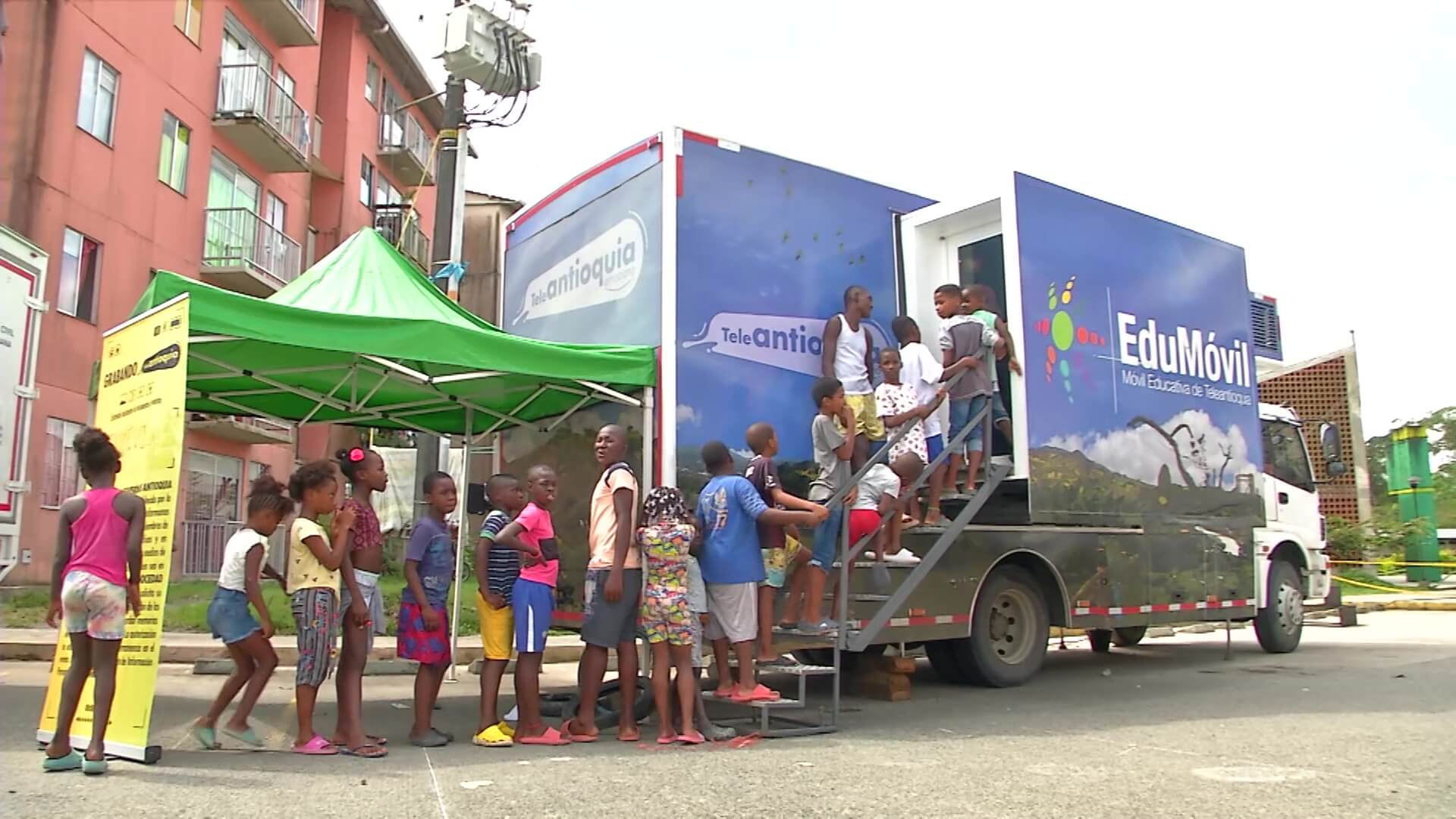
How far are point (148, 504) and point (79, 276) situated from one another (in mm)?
13567

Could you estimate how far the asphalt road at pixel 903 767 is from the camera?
4.78m

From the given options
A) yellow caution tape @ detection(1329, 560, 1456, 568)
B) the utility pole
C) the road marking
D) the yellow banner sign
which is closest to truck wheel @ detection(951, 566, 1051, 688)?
the road marking

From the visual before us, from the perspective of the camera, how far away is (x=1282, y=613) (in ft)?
37.2

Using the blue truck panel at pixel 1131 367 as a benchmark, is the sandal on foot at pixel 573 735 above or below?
below

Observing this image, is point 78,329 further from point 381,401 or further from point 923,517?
point 923,517

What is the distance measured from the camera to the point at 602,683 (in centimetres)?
711

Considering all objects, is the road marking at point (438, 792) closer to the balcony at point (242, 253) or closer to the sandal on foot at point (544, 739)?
the sandal on foot at point (544, 739)

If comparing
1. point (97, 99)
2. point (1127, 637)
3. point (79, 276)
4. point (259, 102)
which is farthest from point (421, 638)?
point (259, 102)

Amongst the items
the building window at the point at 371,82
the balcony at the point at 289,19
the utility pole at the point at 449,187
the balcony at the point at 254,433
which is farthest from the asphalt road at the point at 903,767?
the building window at the point at 371,82

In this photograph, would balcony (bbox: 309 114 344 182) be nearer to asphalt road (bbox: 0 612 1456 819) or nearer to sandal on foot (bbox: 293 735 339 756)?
asphalt road (bbox: 0 612 1456 819)

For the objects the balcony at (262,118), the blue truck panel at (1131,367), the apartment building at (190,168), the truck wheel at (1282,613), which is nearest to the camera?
the blue truck panel at (1131,367)

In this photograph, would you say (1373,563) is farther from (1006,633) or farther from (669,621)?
(669,621)

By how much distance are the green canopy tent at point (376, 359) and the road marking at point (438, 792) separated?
224cm

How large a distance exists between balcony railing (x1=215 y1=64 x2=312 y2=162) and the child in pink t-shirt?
1721 centimetres
